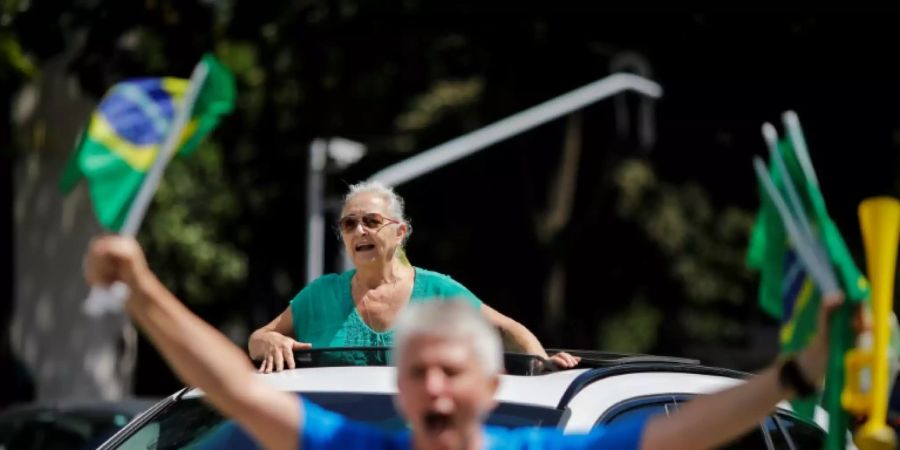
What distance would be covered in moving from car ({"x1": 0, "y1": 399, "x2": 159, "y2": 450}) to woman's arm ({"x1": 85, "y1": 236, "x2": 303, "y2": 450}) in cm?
710

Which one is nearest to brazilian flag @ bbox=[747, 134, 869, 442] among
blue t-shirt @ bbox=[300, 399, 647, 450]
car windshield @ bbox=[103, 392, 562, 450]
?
blue t-shirt @ bbox=[300, 399, 647, 450]

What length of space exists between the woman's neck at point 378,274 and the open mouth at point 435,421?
2.88 metres

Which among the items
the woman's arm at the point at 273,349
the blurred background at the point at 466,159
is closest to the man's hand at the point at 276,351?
the woman's arm at the point at 273,349

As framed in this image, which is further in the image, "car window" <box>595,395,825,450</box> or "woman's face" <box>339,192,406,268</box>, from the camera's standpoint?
"woman's face" <box>339,192,406,268</box>

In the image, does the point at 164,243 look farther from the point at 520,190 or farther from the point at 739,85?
the point at 739,85

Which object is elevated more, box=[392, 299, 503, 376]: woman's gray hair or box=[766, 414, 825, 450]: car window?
box=[392, 299, 503, 376]: woman's gray hair

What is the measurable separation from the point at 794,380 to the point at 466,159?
23142 mm

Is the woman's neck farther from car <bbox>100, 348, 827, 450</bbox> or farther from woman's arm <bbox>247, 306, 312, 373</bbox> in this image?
car <bbox>100, 348, 827, 450</bbox>

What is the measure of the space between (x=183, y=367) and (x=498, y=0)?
14.7 m

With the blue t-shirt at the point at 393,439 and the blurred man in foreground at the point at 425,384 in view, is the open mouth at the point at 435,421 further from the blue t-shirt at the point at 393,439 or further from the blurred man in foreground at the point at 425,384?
the blue t-shirt at the point at 393,439

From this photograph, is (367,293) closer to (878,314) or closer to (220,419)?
(220,419)

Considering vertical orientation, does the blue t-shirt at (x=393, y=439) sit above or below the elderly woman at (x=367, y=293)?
below

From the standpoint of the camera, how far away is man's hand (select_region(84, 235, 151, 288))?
9.37ft

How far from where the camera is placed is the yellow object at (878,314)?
2.97 metres
